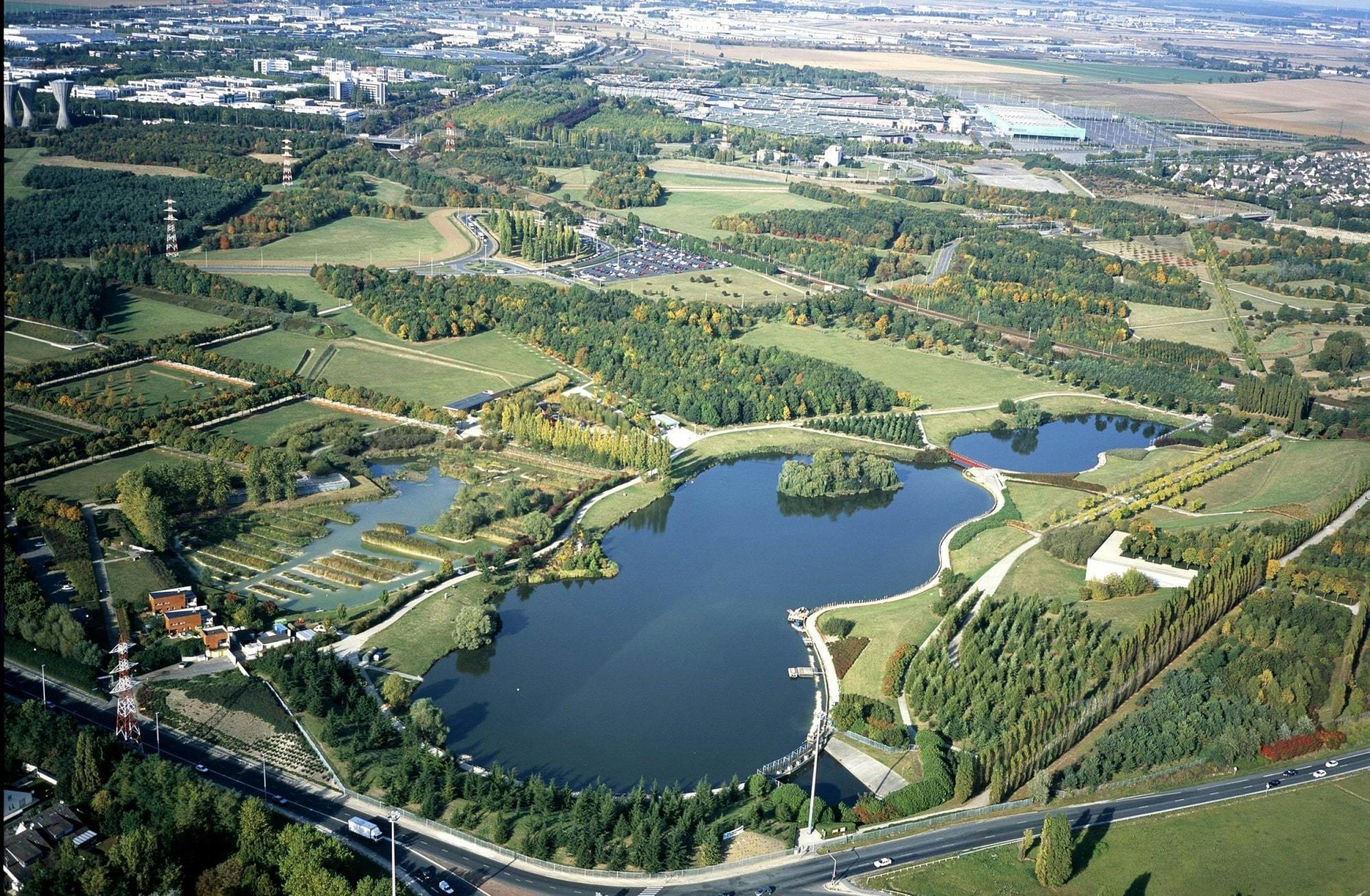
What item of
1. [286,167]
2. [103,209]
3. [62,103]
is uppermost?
[62,103]

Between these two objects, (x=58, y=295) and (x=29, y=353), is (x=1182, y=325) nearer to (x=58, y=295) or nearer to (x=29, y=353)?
(x=58, y=295)

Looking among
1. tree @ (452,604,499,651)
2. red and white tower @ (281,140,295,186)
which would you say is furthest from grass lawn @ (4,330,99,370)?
red and white tower @ (281,140,295,186)

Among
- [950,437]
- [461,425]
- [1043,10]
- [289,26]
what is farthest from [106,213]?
[1043,10]

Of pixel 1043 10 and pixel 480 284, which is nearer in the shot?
pixel 480 284

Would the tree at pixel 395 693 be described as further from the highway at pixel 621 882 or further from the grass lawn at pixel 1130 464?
the grass lawn at pixel 1130 464

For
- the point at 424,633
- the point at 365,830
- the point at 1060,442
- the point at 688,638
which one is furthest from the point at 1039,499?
the point at 365,830

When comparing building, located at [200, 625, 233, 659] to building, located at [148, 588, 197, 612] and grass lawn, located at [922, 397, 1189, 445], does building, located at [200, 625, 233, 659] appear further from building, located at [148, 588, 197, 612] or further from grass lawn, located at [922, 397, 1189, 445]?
grass lawn, located at [922, 397, 1189, 445]

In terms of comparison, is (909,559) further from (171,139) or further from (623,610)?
(171,139)
